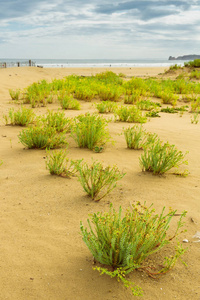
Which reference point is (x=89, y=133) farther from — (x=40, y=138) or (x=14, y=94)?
(x=14, y=94)

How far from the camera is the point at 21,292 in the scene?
203 centimetres

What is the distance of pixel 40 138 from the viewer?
4.92 metres

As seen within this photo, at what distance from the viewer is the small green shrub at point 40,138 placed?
489 cm

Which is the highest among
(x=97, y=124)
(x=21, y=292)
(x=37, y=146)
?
(x=97, y=124)

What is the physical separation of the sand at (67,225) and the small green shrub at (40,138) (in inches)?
5.9

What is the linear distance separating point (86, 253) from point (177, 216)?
3.43ft

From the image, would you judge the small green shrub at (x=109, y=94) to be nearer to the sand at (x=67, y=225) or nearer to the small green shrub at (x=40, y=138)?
the sand at (x=67, y=225)

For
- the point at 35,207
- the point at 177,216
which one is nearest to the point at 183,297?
the point at 177,216

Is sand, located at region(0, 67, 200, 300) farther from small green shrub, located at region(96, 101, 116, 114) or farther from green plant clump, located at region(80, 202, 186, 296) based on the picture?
small green shrub, located at region(96, 101, 116, 114)

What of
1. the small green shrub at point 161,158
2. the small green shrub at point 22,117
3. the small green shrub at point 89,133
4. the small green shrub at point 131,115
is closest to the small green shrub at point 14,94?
the small green shrub at point 22,117

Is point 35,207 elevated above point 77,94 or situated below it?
below

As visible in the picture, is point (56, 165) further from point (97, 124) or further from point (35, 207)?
point (97, 124)

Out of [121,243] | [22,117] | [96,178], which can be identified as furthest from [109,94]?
[121,243]

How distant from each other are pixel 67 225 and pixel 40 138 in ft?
7.80
